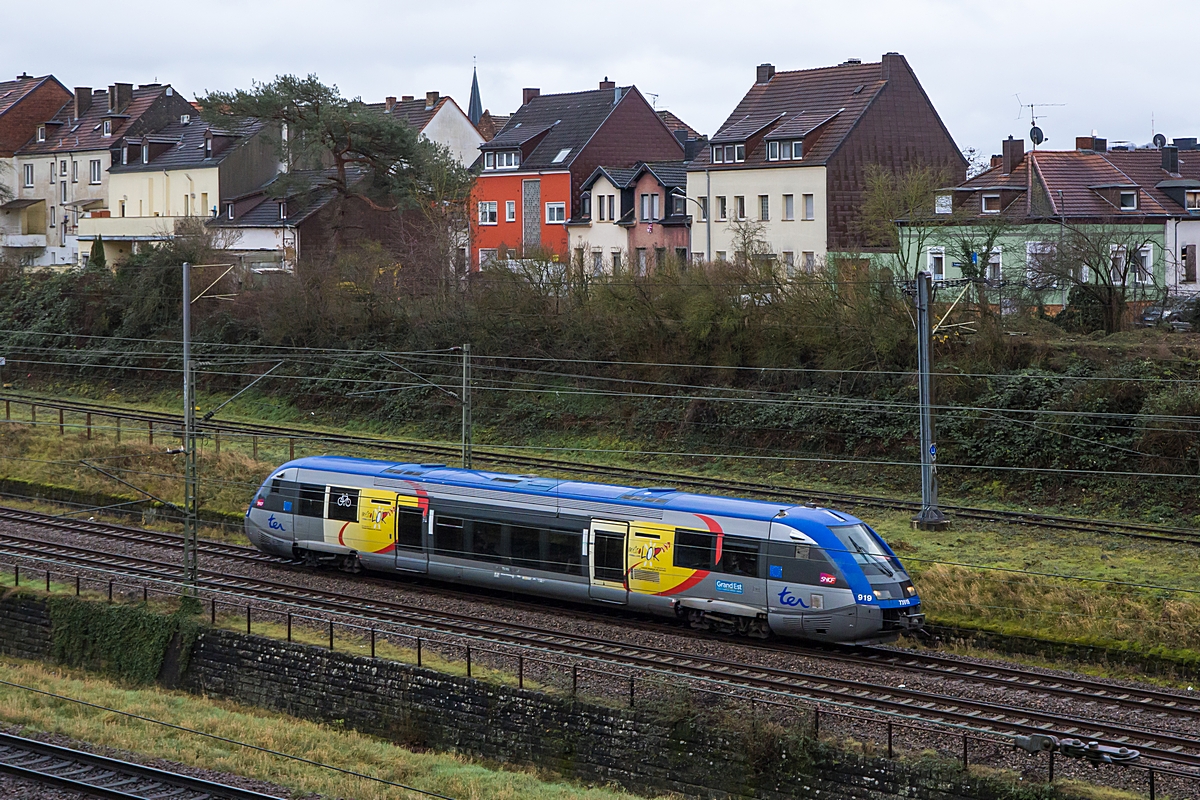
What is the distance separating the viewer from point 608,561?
22.8 meters

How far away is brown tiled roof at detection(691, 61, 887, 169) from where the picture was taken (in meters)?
51.9

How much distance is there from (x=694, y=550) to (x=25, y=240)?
207ft

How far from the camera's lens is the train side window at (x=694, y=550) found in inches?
849

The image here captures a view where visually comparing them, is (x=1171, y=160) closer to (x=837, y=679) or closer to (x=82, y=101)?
(x=837, y=679)

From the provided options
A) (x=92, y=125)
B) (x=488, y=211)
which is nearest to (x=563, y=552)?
(x=488, y=211)

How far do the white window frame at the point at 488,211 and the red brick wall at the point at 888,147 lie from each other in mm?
20104

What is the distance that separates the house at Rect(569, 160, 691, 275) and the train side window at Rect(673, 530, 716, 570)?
111ft

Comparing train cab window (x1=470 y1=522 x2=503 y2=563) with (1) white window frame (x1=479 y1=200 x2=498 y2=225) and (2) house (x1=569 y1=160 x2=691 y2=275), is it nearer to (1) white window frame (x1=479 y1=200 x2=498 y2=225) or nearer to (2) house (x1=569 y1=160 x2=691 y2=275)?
(2) house (x1=569 y1=160 x2=691 y2=275)

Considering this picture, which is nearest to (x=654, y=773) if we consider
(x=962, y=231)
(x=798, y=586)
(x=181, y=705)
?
(x=798, y=586)

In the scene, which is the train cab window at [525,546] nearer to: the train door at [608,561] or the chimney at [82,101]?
the train door at [608,561]

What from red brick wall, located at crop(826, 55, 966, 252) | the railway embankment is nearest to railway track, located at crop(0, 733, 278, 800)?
the railway embankment

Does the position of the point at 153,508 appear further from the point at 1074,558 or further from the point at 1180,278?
the point at 1180,278

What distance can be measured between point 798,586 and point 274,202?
152 ft

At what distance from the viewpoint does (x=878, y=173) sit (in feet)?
159
